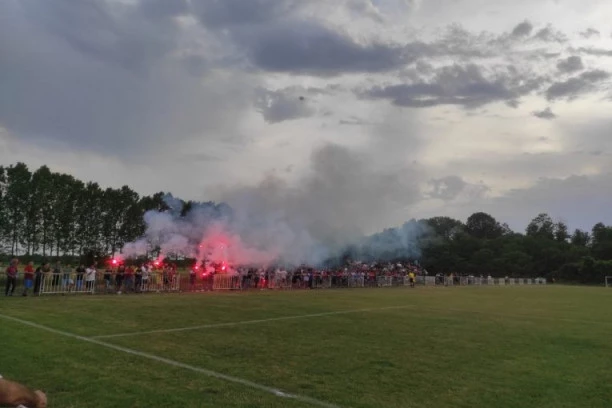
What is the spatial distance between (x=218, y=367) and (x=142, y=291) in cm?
2006

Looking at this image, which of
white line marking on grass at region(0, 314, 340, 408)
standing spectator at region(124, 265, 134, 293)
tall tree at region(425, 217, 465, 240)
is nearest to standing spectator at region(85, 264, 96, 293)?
standing spectator at region(124, 265, 134, 293)

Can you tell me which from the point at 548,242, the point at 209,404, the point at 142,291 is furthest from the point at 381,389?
the point at 548,242

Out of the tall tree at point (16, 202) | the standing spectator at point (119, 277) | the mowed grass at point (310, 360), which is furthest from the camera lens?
the tall tree at point (16, 202)

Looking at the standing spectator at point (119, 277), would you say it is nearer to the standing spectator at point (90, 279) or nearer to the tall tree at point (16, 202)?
the standing spectator at point (90, 279)

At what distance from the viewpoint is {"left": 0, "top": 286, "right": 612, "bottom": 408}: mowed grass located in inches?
277

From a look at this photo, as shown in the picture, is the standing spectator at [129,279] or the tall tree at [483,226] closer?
the standing spectator at [129,279]

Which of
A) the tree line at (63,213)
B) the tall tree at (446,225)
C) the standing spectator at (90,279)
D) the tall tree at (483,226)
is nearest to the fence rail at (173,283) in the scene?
the standing spectator at (90,279)

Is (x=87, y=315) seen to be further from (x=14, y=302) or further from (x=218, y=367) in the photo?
(x=218, y=367)

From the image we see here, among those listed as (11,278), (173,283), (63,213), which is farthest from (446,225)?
(11,278)

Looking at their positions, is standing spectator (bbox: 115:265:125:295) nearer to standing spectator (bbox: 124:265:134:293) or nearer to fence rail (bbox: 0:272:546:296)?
fence rail (bbox: 0:272:546:296)

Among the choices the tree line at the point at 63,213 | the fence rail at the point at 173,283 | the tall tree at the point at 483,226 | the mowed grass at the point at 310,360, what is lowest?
the mowed grass at the point at 310,360

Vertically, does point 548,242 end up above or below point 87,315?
above

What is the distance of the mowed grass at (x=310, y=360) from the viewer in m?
7.04

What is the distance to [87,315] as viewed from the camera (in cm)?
1498
